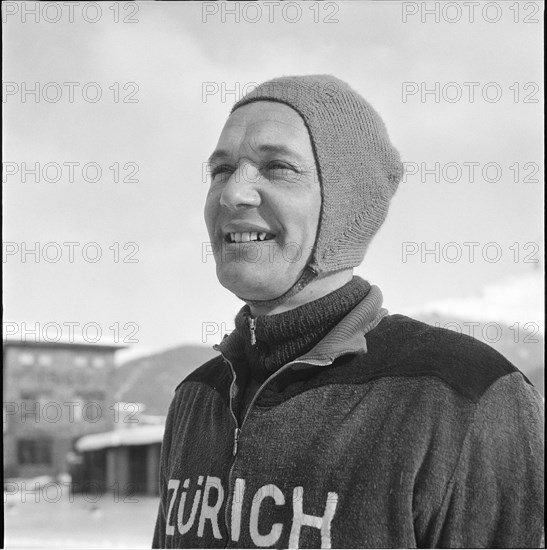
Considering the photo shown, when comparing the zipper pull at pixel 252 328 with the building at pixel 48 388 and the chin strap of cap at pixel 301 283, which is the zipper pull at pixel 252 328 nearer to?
the chin strap of cap at pixel 301 283

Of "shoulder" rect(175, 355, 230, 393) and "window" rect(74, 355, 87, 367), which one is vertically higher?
"shoulder" rect(175, 355, 230, 393)

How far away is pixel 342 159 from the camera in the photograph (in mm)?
1095

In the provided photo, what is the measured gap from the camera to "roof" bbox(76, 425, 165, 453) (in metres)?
2.45

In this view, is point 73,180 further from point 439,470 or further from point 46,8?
point 439,470

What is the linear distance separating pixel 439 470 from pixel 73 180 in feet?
3.86

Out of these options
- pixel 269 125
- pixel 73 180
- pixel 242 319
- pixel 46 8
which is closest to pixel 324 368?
pixel 242 319

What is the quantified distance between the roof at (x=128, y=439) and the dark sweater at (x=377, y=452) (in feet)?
2.00

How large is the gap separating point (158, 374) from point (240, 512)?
110 centimetres

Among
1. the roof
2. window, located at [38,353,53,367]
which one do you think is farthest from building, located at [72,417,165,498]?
window, located at [38,353,53,367]

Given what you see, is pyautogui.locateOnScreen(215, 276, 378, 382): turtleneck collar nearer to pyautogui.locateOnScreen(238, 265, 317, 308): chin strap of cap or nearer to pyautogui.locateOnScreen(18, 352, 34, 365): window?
pyautogui.locateOnScreen(238, 265, 317, 308): chin strap of cap

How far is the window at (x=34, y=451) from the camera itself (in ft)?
12.5

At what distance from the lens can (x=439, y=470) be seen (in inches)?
37.0

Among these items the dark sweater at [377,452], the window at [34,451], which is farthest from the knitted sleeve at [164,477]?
the window at [34,451]

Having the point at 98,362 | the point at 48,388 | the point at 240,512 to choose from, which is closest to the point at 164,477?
the point at 240,512
